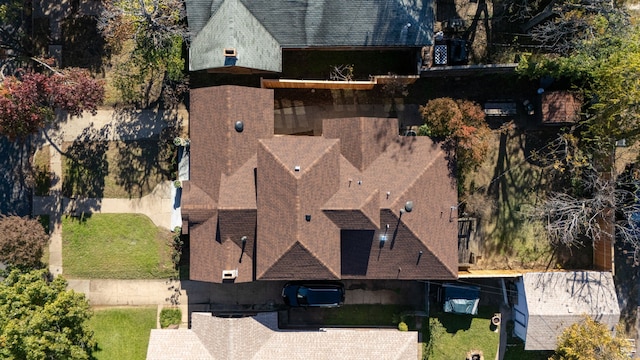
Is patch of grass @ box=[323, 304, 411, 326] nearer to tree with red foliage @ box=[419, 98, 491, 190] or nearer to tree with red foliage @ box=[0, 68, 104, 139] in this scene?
tree with red foliage @ box=[419, 98, 491, 190]

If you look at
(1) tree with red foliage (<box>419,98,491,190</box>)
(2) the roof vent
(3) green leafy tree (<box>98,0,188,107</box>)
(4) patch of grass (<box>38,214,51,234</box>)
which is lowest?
(2) the roof vent

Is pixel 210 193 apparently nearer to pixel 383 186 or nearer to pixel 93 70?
pixel 383 186

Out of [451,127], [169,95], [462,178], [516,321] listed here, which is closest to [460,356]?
[516,321]

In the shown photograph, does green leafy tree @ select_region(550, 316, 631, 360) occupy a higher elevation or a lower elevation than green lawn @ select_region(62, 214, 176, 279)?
lower

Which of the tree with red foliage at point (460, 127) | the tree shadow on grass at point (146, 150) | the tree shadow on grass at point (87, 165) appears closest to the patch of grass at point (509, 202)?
the tree with red foliage at point (460, 127)

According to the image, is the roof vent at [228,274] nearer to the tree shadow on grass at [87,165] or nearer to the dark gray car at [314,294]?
the dark gray car at [314,294]

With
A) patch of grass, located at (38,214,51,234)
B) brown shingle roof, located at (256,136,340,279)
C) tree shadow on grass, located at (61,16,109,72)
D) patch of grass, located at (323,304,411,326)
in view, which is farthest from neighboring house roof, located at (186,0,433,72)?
patch of grass, located at (323,304,411,326)

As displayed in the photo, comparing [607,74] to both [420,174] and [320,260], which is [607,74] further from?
[320,260]

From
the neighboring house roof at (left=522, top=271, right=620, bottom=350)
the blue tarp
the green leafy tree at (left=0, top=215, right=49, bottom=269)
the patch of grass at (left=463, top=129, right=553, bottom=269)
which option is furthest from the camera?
the patch of grass at (left=463, top=129, right=553, bottom=269)
